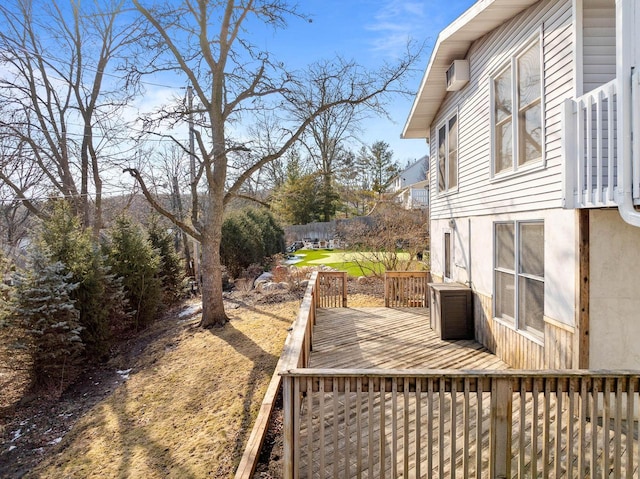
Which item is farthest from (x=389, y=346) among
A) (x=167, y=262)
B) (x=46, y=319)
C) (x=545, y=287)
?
(x=167, y=262)

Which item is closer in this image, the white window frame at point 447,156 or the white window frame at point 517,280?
the white window frame at point 517,280

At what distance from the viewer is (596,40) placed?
365 cm

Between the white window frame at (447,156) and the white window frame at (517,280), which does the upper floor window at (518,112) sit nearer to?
the white window frame at (517,280)

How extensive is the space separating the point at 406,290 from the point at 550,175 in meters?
5.46

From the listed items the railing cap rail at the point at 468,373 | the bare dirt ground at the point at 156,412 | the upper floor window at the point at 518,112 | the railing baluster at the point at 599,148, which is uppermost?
the upper floor window at the point at 518,112

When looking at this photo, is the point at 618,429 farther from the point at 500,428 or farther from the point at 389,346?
the point at 389,346

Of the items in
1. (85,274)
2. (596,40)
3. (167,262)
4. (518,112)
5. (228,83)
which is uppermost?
(228,83)

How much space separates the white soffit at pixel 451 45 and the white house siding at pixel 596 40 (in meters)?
1.10

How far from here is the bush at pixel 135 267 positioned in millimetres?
9195

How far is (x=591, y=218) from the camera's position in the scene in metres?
3.53

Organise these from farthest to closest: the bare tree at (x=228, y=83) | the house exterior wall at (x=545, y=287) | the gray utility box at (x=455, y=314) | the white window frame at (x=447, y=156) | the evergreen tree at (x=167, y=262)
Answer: the evergreen tree at (x=167, y=262) < the bare tree at (x=228, y=83) < the white window frame at (x=447, y=156) < the gray utility box at (x=455, y=314) < the house exterior wall at (x=545, y=287)

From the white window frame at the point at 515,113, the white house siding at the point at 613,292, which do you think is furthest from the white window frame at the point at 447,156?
the white house siding at the point at 613,292

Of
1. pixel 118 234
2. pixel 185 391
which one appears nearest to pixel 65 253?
pixel 118 234

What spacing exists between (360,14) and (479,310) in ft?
25.9
